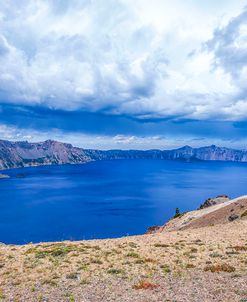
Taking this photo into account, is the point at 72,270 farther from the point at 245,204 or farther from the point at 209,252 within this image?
the point at 245,204

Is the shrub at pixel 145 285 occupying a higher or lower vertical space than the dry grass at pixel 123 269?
higher

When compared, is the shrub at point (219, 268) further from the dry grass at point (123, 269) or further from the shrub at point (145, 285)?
the shrub at point (145, 285)

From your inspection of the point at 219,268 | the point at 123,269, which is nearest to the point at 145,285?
the point at 123,269

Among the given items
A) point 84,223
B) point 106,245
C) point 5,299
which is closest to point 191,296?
point 5,299

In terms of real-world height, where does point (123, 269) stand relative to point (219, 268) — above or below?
below

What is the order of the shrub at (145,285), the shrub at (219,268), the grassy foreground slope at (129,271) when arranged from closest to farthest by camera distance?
the grassy foreground slope at (129,271)
the shrub at (145,285)
the shrub at (219,268)

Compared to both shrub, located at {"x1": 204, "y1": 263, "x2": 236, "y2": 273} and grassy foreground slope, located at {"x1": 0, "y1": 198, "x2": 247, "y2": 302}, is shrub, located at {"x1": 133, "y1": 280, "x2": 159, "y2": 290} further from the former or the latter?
shrub, located at {"x1": 204, "y1": 263, "x2": 236, "y2": 273}

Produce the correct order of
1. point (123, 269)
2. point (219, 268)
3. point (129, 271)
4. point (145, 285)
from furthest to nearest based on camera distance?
point (123, 269) → point (129, 271) → point (219, 268) → point (145, 285)

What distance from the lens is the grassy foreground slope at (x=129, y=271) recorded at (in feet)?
63.3

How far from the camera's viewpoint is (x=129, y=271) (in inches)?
960

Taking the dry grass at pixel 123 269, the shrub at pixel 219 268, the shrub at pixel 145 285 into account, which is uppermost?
the shrub at pixel 219 268

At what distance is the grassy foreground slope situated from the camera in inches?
760

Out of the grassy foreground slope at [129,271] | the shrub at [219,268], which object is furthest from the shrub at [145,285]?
the shrub at [219,268]

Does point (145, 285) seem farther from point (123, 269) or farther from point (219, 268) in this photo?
point (219, 268)
